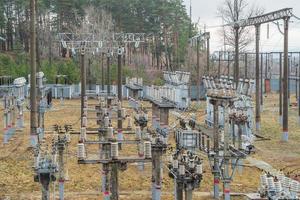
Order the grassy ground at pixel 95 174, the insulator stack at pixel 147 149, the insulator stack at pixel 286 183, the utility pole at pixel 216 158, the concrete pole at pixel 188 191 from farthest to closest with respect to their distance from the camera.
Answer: the grassy ground at pixel 95 174, the utility pole at pixel 216 158, the insulator stack at pixel 147 149, the concrete pole at pixel 188 191, the insulator stack at pixel 286 183

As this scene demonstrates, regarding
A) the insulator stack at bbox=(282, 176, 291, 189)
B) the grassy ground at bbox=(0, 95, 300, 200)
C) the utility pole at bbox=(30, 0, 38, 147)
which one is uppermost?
the utility pole at bbox=(30, 0, 38, 147)

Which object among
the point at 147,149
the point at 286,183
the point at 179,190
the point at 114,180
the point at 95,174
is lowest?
the point at 95,174

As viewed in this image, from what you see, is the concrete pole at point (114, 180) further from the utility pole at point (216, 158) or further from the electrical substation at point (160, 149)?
the utility pole at point (216, 158)

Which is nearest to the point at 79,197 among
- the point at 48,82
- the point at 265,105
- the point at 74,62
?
the point at 265,105

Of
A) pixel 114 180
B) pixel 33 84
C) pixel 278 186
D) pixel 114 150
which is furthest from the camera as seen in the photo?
pixel 33 84

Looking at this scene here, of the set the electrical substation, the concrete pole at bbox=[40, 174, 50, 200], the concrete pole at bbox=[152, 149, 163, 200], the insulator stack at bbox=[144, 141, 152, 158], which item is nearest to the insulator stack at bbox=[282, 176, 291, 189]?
the electrical substation

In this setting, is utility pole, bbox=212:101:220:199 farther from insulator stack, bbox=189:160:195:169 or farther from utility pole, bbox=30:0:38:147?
utility pole, bbox=30:0:38:147

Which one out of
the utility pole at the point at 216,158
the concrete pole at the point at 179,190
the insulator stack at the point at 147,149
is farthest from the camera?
the utility pole at the point at 216,158

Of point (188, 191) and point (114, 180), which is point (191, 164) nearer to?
point (188, 191)

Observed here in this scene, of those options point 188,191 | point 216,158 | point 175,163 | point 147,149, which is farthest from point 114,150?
point 216,158

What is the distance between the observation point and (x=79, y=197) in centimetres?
1598

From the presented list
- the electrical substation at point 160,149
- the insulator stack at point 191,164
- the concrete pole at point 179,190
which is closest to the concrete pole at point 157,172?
the electrical substation at point 160,149

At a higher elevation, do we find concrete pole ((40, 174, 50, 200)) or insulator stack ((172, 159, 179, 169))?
insulator stack ((172, 159, 179, 169))

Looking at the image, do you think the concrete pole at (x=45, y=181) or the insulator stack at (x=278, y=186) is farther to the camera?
the concrete pole at (x=45, y=181)
